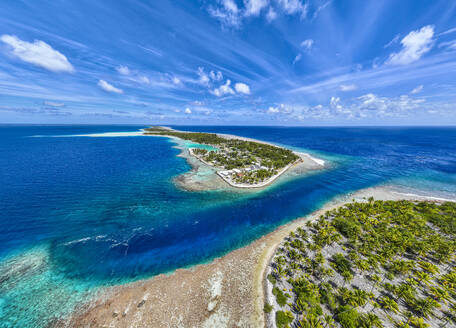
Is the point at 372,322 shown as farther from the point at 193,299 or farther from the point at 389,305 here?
the point at 193,299

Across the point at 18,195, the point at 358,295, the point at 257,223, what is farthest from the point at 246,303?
the point at 18,195

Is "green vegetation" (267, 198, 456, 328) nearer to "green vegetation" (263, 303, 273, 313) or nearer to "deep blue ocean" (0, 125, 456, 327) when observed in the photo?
"green vegetation" (263, 303, 273, 313)

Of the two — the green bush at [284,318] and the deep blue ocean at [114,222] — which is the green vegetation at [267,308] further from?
the deep blue ocean at [114,222]

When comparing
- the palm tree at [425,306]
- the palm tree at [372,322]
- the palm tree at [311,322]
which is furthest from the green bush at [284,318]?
the palm tree at [425,306]

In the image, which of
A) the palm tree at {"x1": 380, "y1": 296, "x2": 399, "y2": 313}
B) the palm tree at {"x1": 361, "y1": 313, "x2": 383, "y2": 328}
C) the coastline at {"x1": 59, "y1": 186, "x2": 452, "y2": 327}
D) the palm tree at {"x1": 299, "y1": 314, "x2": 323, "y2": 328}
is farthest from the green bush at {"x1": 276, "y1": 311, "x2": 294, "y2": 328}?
the palm tree at {"x1": 380, "y1": 296, "x2": 399, "y2": 313}

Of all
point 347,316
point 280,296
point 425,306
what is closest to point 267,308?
point 280,296

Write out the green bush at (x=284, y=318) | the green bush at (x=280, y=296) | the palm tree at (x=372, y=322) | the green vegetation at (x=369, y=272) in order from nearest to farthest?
the palm tree at (x=372, y=322), the green bush at (x=284, y=318), the green vegetation at (x=369, y=272), the green bush at (x=280, y=296)

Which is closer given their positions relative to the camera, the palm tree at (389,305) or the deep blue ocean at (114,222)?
the palm tree at (389,305)
